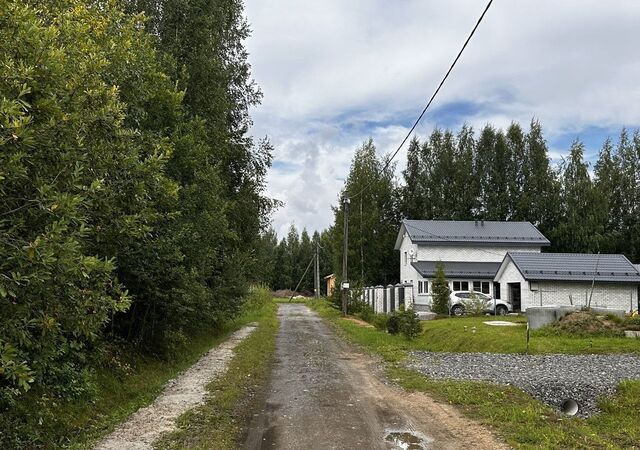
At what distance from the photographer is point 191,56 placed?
1611cm

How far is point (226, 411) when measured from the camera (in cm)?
848

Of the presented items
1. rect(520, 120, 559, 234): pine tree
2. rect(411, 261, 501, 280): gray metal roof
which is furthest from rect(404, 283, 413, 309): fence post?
rect(520, 120, 559, 234): pine tree

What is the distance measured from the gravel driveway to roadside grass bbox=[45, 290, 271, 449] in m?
5.70

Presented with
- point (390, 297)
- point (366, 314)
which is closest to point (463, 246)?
point (390, 297)

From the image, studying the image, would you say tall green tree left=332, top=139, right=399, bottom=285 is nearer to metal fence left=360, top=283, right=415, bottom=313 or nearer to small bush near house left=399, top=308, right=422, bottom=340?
metal fence left=360, top=283, right=415, bottom=313

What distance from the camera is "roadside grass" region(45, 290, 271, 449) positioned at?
6.78 meters

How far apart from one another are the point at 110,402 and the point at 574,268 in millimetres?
25174

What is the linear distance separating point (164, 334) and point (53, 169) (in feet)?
31.0

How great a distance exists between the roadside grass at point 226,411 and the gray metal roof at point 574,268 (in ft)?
59.1

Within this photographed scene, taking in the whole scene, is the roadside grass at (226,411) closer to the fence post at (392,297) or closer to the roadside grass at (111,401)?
the roadside grass at (111,401)

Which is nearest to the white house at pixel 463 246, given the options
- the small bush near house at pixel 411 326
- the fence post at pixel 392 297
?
the fence post at pixel 392 297

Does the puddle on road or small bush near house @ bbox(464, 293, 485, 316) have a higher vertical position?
small bush near house @ bbox(464, 293, 485, 316)

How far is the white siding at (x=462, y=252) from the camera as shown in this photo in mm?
39188

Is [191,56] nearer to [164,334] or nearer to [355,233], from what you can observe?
Answer: [164,334]
